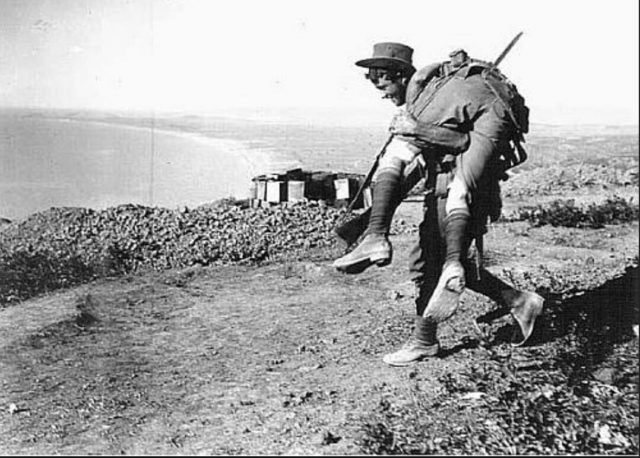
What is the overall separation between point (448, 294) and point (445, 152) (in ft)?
2.39

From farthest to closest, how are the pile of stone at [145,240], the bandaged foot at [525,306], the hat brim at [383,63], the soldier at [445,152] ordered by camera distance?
the pile of stone at [145,240]
the bandaged foot at [525,306]
the hat brim at [383,63]
the soldier at [445,152]

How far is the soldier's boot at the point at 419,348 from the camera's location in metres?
4.50

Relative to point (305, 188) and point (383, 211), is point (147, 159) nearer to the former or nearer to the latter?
point (305, 188)

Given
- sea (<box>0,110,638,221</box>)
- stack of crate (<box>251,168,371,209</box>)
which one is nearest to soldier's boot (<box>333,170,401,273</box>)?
sea (<box>0,110,638,221</box>)

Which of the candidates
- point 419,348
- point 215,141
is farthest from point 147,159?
point 419,348

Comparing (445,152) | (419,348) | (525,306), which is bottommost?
(419,348)

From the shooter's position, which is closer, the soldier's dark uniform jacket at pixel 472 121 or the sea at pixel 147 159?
the soldier's dark uniform jacket at pixel 472 121

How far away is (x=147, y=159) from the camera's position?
18516 millimetres

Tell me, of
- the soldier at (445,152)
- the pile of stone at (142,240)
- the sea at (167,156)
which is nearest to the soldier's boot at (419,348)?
the soldier at (445,152)

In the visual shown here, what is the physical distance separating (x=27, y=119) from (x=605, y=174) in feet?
49.8

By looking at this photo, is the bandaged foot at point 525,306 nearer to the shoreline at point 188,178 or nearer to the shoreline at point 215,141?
the shoreline at point 188,178

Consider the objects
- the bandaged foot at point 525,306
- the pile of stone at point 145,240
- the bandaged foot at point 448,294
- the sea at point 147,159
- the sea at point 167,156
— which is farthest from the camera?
the sea at point 147,159

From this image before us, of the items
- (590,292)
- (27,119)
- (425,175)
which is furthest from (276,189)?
(27,119)

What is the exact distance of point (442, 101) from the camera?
4008mm
